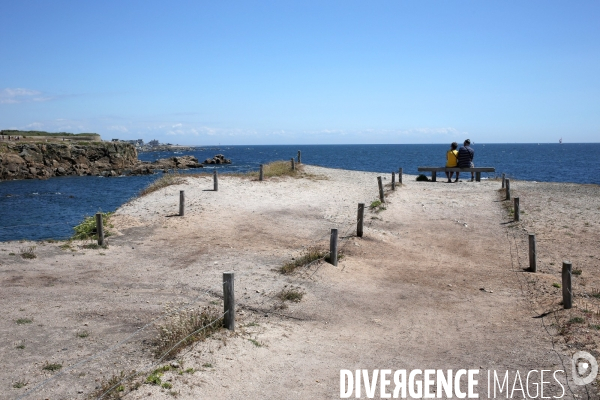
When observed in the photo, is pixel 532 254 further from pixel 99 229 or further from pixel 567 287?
pixel 99 229

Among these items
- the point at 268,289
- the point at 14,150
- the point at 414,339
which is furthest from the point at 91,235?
the point at 14,150

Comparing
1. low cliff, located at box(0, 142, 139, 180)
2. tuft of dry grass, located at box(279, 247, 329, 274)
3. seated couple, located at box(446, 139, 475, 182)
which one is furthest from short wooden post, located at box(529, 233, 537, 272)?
low cliff, located at box(0, 142, 139, 180)

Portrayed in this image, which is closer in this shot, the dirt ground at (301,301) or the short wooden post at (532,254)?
the dirt ground at (301,301)

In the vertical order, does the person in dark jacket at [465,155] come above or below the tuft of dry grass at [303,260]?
above

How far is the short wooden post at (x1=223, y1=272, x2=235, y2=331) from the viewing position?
8.98m

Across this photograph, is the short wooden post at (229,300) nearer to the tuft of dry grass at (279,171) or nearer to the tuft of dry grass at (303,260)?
the tuft of dry grass at (303,260)

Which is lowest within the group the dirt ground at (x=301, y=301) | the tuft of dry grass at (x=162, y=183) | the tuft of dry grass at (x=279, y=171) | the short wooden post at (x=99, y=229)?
the dirt ground at (x=301, y=301)

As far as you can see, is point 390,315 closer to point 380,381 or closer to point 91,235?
point 380,381

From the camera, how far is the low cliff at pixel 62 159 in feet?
194

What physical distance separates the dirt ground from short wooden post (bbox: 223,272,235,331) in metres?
0.24

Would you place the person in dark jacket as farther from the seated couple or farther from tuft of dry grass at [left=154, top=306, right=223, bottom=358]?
tuft of dry grass at [left=154, top=306, right=223, bottom=358]

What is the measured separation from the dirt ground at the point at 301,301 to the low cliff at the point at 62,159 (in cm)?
4519

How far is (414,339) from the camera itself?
9.57 metres

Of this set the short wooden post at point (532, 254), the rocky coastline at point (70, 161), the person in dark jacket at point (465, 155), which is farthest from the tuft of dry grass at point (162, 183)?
the rocky coastline at point (70, 161)
